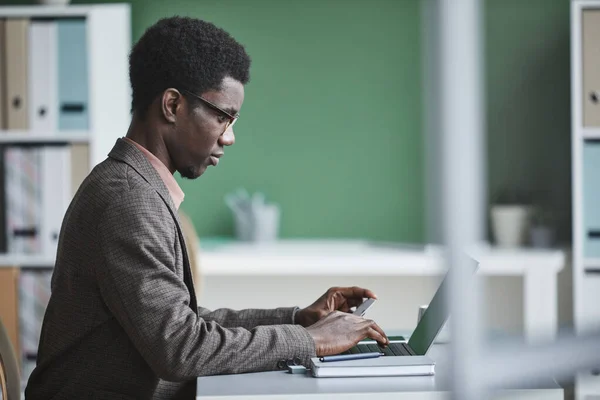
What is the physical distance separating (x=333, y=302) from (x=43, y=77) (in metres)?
2.06

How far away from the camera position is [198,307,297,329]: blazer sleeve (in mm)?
1466

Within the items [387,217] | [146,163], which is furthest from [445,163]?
[387,217]

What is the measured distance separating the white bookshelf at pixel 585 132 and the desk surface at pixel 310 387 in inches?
77.6

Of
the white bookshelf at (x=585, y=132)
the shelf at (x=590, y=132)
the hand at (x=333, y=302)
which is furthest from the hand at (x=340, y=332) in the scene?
the shelf at (x=590, y=132)

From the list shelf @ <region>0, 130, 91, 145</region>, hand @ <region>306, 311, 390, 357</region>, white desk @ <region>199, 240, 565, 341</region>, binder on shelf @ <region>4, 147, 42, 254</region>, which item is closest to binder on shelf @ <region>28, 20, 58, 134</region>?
shelf @ <region>0, 130, 91, 145</region>

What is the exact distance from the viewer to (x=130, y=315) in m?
1.12

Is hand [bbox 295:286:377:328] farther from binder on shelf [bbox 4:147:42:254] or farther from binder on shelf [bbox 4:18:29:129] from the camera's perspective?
binder on shelf [bbox 4:18:29:129]

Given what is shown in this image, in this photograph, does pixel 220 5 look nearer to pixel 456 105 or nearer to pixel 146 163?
pixel 146 163

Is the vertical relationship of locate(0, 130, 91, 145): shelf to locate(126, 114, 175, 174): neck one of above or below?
above

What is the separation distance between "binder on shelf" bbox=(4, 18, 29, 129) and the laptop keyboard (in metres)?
2.20

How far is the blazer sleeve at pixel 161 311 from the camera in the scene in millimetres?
1108

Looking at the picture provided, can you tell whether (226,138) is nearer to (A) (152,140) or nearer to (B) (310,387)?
(A) (152,140)

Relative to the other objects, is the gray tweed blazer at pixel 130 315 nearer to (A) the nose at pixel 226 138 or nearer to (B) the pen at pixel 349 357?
(B) the pen at pixel 349 357

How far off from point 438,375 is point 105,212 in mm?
541
